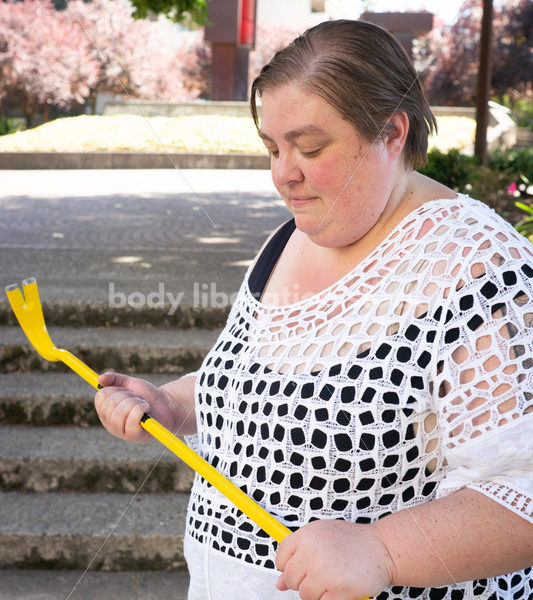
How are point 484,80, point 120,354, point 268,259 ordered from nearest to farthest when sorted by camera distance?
point 268,259 → point 120,354 → point 484,80

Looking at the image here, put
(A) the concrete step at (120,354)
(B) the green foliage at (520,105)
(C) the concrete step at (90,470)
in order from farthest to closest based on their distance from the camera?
(B) the green foliage at (520,105) → (A) the concrete step at (120,354) → (C) the concrete step at (90,470)

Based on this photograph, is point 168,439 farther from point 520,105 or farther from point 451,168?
point 520,105

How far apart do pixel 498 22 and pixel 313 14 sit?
21827mm

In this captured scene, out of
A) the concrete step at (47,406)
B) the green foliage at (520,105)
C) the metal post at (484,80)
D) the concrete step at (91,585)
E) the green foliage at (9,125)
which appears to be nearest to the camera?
the concrete step at (91,585)

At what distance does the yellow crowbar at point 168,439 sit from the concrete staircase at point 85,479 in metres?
1.34

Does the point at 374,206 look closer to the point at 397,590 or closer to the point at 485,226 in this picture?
the point at 485,226

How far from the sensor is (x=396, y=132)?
137cm

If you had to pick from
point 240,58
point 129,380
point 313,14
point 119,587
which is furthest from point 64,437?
point 240,58

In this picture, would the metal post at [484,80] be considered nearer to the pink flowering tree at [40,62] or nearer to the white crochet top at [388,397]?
the white crochet top at [388,397]

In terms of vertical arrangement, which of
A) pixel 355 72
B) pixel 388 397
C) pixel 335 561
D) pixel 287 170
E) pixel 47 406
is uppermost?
pixel 355 72

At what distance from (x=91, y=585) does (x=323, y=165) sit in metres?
2.65

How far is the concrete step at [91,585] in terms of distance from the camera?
3.29m

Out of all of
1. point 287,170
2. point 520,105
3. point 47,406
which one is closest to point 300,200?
point 287,170

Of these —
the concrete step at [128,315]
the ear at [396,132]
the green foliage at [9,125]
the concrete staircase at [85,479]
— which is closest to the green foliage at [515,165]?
the concrete step at [128,315]
